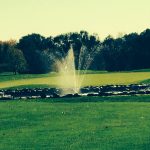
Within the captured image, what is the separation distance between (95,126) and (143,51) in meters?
86.7

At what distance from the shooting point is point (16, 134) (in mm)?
14938

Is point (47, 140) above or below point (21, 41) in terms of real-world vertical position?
below

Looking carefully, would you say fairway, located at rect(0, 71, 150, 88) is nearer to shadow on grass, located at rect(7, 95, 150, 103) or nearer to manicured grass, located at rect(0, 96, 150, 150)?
shadow on grass, located at rect(7, 95, 150, 103)

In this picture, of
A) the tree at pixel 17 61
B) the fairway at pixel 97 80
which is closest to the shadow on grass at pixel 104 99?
the fairway at pixel 97 80

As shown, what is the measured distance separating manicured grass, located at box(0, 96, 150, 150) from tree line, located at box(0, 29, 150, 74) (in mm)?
81238

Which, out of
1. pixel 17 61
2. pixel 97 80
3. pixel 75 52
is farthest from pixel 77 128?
pixel 75 52

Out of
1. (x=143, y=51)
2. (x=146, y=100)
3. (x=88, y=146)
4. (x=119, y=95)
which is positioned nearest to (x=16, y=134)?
(x=88, y=146)

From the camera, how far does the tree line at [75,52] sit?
10281 centimetres

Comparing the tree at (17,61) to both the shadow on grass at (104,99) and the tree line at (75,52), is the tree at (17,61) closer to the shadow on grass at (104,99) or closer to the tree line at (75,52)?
the tree line at (75,52)

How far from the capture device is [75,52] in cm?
13550

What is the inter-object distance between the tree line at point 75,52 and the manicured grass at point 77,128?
81238 millimetres

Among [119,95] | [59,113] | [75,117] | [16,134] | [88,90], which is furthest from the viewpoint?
[88,90]

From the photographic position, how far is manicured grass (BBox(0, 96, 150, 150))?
1274 centimetres

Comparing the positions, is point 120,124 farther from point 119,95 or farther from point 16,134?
point 119,95
